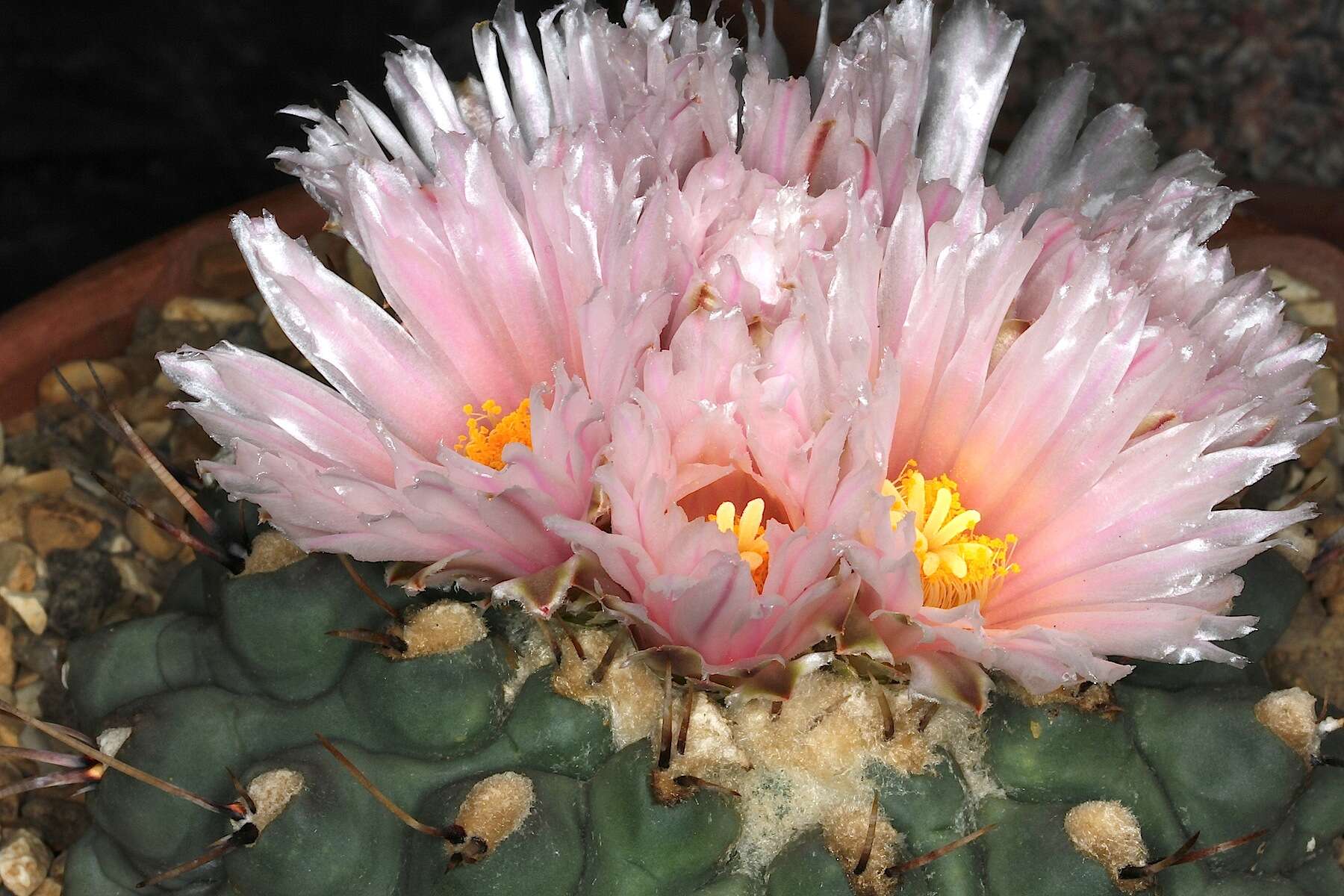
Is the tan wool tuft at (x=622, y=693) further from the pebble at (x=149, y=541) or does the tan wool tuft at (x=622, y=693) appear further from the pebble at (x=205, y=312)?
the pebble at (x=205, y=312)

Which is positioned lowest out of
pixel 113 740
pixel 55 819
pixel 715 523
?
pixel 55 819

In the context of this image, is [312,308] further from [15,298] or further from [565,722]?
[15,298]

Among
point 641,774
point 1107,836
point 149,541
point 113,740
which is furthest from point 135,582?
point 1107,836

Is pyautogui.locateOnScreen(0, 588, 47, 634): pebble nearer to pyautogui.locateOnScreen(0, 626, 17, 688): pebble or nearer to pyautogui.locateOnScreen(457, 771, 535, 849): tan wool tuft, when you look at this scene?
pyautogui.locateOnScreen(0, 626, 17, 688): pebble

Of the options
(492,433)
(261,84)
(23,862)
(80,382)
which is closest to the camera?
(492,433)

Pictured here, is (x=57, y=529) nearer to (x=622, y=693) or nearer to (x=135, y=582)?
(x=135, y=582)

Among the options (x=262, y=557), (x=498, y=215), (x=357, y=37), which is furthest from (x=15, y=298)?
(x=498, y=215)

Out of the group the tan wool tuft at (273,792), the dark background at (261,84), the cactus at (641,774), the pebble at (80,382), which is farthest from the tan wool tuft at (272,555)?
the dark background at (261,84)
